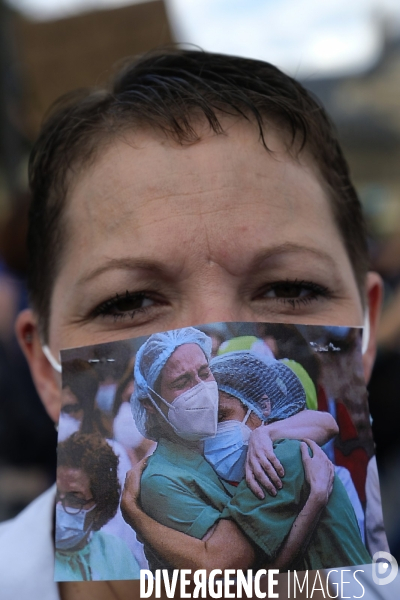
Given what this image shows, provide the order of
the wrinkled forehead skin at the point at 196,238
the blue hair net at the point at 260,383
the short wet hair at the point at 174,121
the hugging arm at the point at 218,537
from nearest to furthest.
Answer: the hugging arm at the point at 218,537 → the blue hair net at the point at 260,383 → the wrinkled forehead skin at the point at 196,238 → the short wet hair at the point at 174,121

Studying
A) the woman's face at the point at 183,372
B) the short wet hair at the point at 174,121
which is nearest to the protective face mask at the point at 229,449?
the woman's face at the point at 183,372

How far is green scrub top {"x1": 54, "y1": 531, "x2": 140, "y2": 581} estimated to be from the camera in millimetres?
1313

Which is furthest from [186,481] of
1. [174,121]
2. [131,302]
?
[174,121]

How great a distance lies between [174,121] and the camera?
1.66m

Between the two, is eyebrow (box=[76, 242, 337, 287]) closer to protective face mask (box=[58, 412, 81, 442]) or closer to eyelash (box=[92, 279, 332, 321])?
eyelash (box=[92, 279, 332, 321])

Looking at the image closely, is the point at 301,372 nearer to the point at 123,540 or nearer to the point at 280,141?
the point at 123,540

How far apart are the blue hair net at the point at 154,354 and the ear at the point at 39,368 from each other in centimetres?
39

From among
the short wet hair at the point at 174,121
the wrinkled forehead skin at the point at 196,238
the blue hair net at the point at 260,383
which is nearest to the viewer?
the blue hair net at the point at 260,383

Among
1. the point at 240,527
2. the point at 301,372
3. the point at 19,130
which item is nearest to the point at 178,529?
the point at 240,527

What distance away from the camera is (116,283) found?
1562 millimetres

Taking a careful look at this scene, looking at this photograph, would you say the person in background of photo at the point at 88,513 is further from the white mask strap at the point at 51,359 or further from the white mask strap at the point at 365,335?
the white mask strap at the point at 365,335

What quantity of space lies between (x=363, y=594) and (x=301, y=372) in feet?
2.60

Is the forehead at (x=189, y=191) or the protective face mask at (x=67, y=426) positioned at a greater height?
the forehead at (x=189, y=191)

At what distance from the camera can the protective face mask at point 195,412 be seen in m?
1.34
